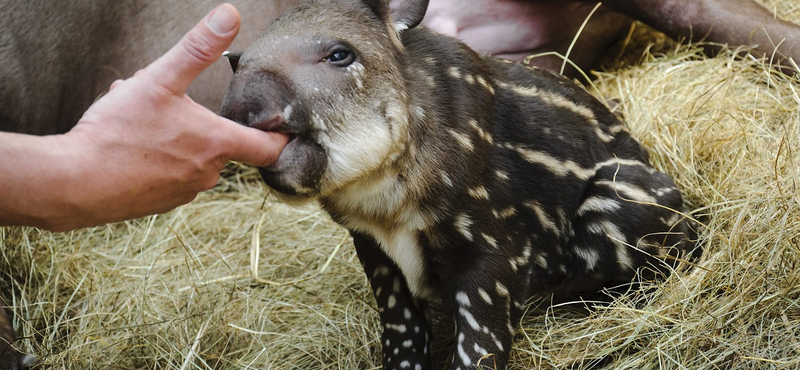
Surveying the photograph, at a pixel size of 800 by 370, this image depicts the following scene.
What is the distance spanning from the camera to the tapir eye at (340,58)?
276 cm

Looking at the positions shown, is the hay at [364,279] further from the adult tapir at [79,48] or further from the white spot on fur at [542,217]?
the adult tapir at [79,48]

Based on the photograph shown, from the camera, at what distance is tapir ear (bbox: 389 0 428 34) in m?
3.04

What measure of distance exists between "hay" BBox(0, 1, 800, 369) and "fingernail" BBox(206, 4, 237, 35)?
5.83 ft

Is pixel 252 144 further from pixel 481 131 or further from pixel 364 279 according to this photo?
pixel 364 279

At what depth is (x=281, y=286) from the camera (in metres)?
4.21

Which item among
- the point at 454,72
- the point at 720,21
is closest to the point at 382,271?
the point at 454,72

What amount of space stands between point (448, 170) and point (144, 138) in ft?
3.87

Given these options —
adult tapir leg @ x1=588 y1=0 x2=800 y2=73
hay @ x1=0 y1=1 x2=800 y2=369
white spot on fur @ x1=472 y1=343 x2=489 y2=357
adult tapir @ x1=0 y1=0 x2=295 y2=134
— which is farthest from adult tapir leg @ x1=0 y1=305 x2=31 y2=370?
adult tapir leg @ x1=588 y1=0 x2=800 y2=73

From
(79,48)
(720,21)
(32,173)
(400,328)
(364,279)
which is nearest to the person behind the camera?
(32,173)

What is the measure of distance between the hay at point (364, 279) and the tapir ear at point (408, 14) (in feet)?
4.62

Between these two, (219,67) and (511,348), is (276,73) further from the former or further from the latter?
(219,67)

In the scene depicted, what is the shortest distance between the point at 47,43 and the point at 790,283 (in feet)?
12.3

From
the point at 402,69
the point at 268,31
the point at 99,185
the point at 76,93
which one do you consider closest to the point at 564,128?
the point at 402,69

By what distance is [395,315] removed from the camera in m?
3.38
